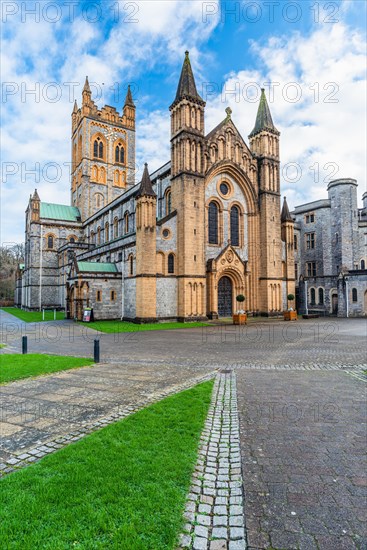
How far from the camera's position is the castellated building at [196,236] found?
94.4 ft

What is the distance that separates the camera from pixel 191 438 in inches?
191

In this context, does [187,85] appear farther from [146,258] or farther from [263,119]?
[146,258]

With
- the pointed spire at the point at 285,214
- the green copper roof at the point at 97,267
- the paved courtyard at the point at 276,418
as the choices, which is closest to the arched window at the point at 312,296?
the pointed spire at the point at 285,214

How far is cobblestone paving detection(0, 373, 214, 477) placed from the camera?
14.0 ft

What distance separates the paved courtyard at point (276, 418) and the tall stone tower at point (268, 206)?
2211cm

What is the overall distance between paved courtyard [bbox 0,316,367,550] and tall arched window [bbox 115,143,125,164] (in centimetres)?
5183

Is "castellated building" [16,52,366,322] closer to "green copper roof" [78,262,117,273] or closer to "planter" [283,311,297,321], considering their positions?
"green copper roof" [78,262,117,273]

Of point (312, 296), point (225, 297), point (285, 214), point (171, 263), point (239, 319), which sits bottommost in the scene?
point (239, 319)

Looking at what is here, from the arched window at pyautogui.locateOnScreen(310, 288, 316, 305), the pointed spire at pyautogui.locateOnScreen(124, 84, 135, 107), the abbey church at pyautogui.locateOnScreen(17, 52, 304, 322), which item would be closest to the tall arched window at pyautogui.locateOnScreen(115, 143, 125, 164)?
the pointed spire at pyautogui.locateOnScreen(124, 84, 135, 107)

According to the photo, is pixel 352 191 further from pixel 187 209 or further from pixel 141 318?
pixel 141 318

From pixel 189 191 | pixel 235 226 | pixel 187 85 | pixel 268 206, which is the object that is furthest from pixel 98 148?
pixel 268 206

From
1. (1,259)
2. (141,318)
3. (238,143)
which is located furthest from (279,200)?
(1,259)

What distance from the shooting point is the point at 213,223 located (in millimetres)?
33062

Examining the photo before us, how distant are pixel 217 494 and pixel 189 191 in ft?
91.2
